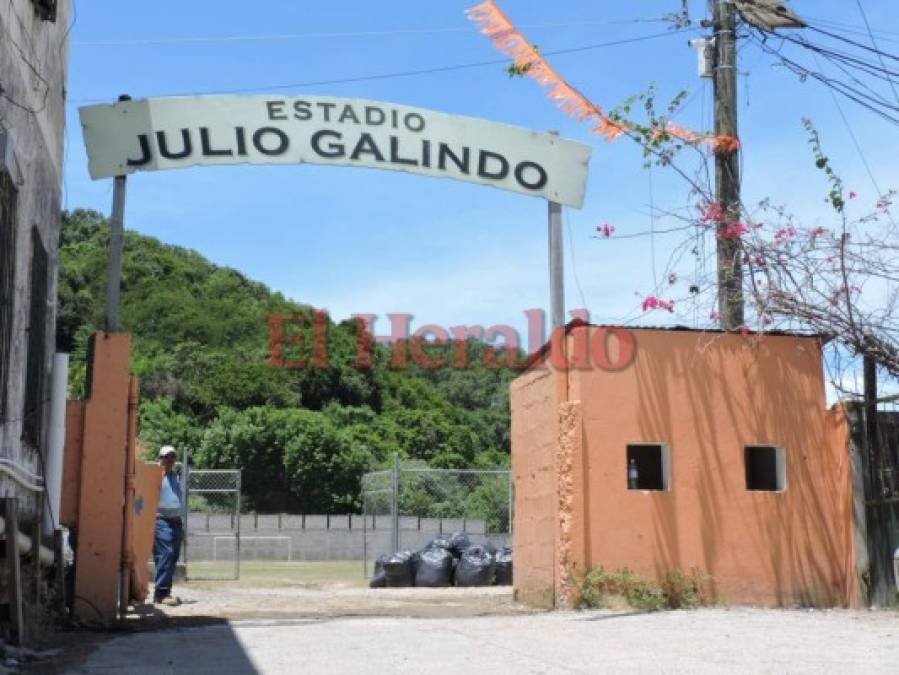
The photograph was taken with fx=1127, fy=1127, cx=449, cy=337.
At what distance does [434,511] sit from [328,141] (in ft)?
62.2

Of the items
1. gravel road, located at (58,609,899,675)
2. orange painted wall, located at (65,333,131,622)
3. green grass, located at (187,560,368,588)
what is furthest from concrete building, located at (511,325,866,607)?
green grass, located at (187,560,368,588)

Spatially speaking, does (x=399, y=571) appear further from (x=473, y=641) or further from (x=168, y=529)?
(x=473, y=641)

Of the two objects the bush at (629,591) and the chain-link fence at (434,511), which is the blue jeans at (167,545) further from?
the chain-link fence at (434,511)

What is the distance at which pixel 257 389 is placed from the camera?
52.2 metres

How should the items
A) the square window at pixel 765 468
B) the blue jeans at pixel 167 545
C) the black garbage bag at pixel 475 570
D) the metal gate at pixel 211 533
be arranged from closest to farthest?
the square window at pixel 765 468, the blue jeans at pixel 167 545, the black garbage bag at pixel 475 570, the metal gate at pixel 211 533

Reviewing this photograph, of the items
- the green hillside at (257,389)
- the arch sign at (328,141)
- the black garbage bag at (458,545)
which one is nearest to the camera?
the arch sign at (328,141)

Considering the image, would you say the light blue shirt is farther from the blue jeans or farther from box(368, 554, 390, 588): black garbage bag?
box(368, 554, 390, 588): black garbage bag

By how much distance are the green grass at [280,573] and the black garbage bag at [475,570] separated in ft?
6.14

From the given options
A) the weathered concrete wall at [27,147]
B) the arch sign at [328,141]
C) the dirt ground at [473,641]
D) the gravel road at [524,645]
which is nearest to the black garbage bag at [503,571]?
the dirt ground at [473,641]

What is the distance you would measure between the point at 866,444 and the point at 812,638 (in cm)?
377

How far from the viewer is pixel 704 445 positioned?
37.4 feet

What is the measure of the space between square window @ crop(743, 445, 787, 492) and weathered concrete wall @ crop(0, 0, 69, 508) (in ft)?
23.0

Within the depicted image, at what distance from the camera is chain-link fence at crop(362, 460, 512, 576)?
25203 millimetres

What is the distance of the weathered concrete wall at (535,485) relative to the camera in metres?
11.5
